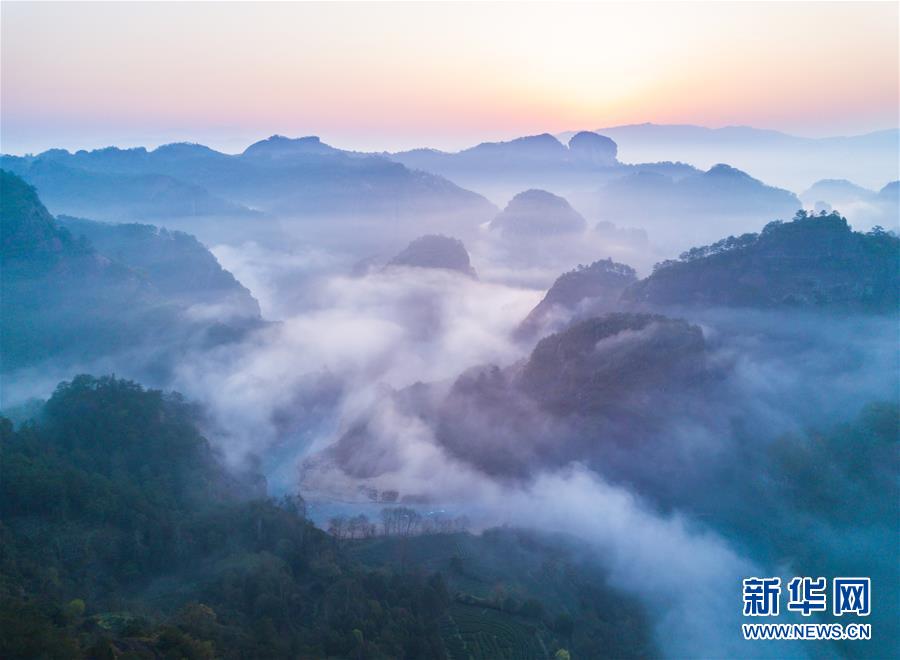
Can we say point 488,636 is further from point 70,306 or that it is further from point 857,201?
point 857,201

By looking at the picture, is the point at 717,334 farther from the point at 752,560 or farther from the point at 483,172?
the point at 483,172

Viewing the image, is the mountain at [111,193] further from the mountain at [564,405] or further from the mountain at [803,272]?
the mountain at [803,272]

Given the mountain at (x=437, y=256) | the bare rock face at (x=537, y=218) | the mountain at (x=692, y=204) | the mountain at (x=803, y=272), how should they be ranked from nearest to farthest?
the mountain at (x=803, y=272)
the mountain at (x=437, y=256)
the bare rock face at (x=537, y=218)
the mountain at (x=692, y=204)

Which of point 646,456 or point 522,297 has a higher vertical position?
point 522,297

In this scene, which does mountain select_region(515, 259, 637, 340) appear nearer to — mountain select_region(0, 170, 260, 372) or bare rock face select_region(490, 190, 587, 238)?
mountain select_region(0, 170, 260, 372)

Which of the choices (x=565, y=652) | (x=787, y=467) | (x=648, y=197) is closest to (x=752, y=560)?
(x=787, y=467)

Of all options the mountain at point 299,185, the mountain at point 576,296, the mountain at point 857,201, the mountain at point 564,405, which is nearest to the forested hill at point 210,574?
the mountain at point 564,405
